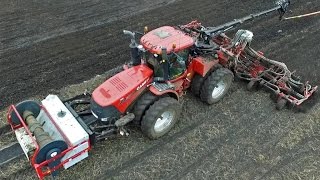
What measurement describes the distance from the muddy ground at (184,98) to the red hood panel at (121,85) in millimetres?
1213

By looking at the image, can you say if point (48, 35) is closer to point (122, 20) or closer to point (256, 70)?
point (122, 20)

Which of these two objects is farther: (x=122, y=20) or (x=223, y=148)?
(x=122, y=20)

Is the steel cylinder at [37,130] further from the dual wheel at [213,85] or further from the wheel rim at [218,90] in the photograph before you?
the wheel rim at [218,90]

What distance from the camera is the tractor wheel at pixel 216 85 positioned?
8.43m

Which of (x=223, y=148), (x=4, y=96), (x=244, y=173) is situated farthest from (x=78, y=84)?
(x=244, y=173)

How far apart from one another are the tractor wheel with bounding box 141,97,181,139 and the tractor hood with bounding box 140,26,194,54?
3.65 feet

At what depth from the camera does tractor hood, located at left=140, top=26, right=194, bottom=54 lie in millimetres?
7535

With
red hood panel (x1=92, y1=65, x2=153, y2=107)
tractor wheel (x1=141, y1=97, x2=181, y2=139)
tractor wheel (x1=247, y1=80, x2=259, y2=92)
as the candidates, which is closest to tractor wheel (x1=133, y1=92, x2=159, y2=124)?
tractor wheel (x1=141, y1=97, x2=181, y2=139)

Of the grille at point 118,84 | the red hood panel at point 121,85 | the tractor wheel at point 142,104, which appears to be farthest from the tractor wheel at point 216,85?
the grille at point 118,84

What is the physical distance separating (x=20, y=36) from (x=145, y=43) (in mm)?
6117

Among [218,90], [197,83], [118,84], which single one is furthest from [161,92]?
[218,90]

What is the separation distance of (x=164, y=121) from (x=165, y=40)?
72.6 inches

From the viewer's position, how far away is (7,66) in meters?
10.4

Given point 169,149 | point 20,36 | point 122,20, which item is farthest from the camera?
point 122,20
